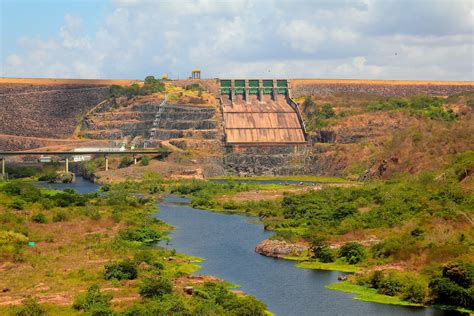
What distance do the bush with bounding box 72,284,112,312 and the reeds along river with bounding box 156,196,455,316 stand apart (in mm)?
12151

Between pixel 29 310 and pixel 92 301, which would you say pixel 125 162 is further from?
pixel 29 310

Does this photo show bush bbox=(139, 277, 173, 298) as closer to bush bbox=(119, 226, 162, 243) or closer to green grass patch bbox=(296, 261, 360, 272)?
green grass patch bbox=(296, 261, 360, 272)

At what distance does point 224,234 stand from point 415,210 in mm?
22049

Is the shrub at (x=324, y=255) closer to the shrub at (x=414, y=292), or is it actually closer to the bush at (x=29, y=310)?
the shrub at (x=414, y=292)

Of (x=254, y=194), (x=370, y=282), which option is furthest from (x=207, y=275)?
(x=254, y=194)

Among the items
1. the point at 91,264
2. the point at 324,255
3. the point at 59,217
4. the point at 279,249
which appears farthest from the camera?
the point at 59,217

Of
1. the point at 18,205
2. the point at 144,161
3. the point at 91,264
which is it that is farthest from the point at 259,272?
the point at 144,161

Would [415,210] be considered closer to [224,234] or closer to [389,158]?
[224,234]

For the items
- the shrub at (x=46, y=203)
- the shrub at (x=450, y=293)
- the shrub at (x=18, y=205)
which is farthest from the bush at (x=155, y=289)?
the shrub at (x=46, y=203)

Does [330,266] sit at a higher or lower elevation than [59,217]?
lower

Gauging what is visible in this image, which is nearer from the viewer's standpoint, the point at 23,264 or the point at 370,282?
the point at 370,282

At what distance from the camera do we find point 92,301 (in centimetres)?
5906

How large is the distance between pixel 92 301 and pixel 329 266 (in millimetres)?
26585

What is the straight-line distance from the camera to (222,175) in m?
188
